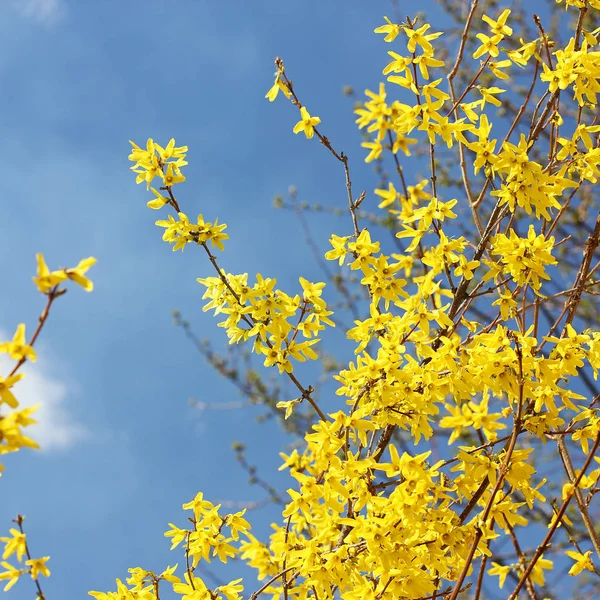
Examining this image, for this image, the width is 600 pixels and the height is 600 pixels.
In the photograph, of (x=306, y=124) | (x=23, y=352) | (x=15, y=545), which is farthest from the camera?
(x=306, y=124)

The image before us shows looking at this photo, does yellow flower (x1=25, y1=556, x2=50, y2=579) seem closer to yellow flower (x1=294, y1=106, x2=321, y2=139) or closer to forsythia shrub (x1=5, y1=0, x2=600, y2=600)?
forsythia shrub (x1=5, y1=0, x2=600, y2=600)

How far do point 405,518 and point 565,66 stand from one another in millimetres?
2241

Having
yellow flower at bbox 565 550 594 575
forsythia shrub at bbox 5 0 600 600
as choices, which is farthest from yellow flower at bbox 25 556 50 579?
yellow flower at bbox 565 550 594 575

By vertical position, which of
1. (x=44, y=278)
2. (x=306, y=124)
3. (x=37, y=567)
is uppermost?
(x=306, y=124)

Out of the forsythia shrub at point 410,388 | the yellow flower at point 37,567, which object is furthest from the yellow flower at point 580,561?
the yellow flower at point 37,567

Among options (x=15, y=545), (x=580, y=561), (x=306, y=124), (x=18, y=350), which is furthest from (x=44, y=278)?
(x=580, y=561)

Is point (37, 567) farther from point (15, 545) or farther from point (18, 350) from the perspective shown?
point (18, 350)

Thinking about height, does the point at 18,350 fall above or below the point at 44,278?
below

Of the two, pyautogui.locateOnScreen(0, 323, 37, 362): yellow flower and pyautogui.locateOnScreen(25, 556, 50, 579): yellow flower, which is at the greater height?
pyautogui.locateOnScreen(0, 323, 37, 362): yellow flower

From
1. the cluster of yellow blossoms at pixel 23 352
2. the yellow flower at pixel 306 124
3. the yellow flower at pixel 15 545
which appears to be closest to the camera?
→ the cluster of yellow blossoms at pixel 23 352

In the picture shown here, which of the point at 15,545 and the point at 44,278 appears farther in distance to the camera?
the point at 15,545

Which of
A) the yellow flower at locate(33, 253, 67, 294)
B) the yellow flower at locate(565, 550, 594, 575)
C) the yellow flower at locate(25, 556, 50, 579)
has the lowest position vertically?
the yellow flower at locate(25, 556, 50, 579)

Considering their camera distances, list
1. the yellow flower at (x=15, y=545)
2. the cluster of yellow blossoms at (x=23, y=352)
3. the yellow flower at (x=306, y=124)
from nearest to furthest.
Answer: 1. the cluster of yellow blossoms at (x=23, y=352)
2. the yellow flower at (x=15, y=545)
3. the yellow flower at (x=306, y=124)

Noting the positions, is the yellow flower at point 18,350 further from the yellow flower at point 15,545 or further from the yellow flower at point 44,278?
the yellow flower at point 15,545
